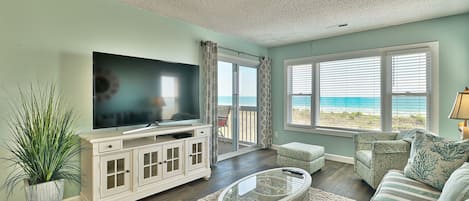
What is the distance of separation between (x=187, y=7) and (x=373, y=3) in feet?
7.80

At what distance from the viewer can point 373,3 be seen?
2902 millimetres

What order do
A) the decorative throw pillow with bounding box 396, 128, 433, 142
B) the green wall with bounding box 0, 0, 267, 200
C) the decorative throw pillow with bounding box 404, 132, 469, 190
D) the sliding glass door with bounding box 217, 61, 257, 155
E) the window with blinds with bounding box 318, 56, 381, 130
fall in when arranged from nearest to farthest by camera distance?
the decorative throw pillow with bounding box 404, 132, 469, 190, the green wall with bounding box 0, 0, 267, 200, the decorative throw pillow with bounding box 396, 128, 433, 142, the window with blinds with bounding box 318, 56, 381, 130, the sliding glass door with bounding box 217, 61, 257, 155

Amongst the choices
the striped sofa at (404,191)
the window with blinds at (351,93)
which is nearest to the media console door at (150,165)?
the striped sofa at (404,191)

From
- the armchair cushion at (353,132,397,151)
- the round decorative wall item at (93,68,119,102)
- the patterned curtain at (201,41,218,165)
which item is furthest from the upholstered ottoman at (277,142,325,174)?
the round decorative wall item at (93,68,119,102)

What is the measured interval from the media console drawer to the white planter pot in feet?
1.37

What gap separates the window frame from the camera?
3471 millimetres

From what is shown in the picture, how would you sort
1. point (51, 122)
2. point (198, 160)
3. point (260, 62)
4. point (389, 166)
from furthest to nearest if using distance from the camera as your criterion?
point (260, 62), point (198, 160), point (389, 166), point (51, 122)

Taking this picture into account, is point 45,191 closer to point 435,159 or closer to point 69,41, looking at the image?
point 69,41

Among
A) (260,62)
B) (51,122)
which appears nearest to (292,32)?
(260,62)

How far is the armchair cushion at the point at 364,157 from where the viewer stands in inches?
116

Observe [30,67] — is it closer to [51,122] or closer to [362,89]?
[51,122]

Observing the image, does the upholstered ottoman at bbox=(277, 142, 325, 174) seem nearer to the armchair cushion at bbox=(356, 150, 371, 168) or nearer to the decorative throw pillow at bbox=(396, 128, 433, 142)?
the armchair cushion at bbox=(356, 150, 371, 168)

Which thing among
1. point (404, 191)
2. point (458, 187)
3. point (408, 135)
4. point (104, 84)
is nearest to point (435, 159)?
point (404, 191)

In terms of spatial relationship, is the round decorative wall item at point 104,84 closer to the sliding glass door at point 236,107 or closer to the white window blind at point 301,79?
the sliding glass door at point 236,107
